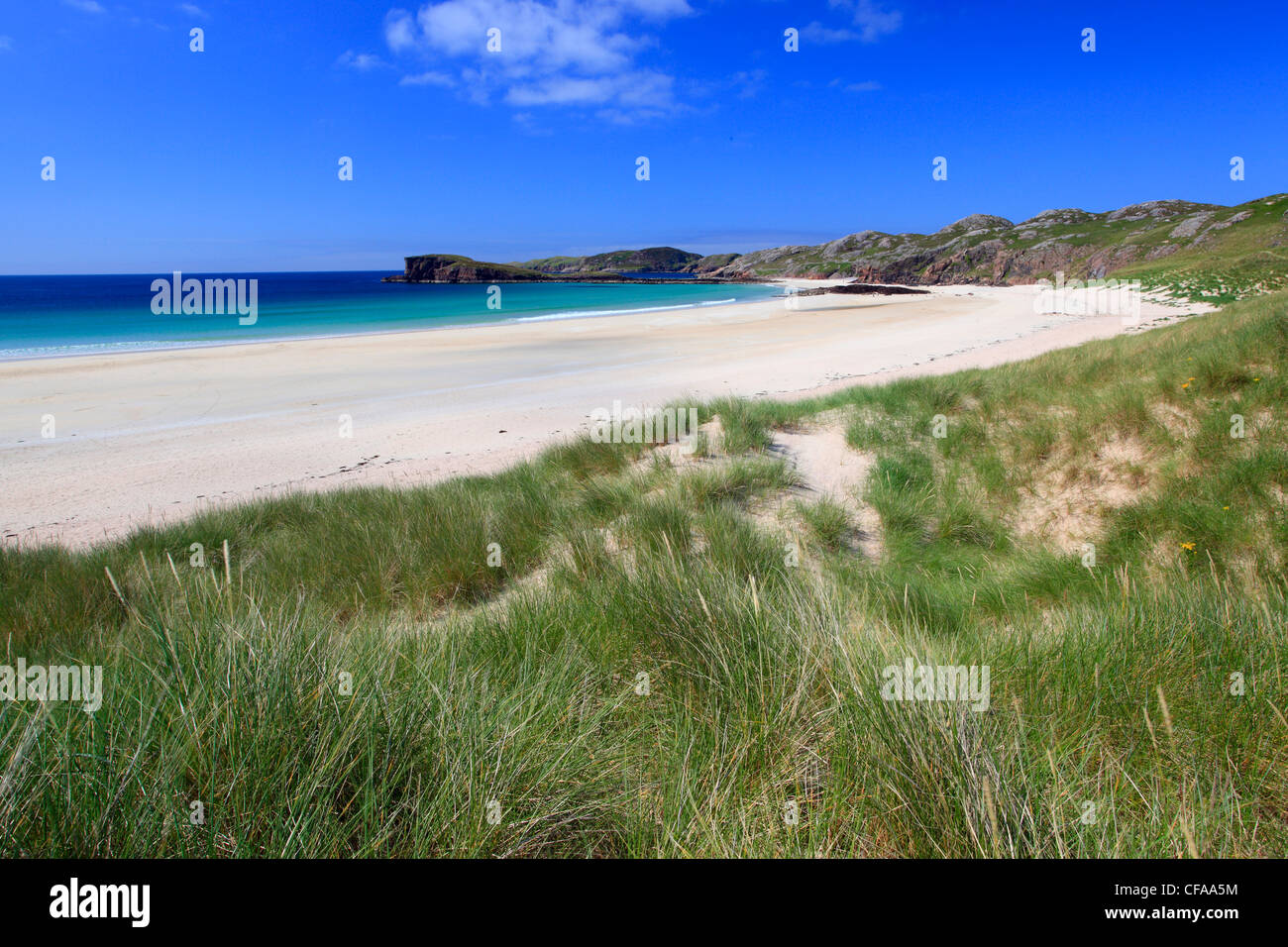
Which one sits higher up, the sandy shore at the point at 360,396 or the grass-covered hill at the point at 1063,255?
the grass-covered hill at the point at 1063,255

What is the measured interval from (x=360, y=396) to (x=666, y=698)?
14622 mm

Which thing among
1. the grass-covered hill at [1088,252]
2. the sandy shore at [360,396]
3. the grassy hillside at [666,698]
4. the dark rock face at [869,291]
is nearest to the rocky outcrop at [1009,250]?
the grass-covered hill at [1088,252]

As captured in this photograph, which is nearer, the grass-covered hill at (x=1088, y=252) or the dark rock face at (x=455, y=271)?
the grass-covered hill at (x=1088, y=252)

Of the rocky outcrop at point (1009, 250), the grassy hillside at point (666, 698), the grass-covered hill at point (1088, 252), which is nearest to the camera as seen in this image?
the grassy hillside at point (666, 698)

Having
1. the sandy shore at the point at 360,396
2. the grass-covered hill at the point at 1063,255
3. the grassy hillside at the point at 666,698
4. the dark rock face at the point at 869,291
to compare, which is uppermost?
the grass-covered hill at the point at 1063,255

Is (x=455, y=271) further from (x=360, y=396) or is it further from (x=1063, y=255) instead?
(x=360, y=396)

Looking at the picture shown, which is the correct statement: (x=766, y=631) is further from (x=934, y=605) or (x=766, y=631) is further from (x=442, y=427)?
(x=442, y=427)

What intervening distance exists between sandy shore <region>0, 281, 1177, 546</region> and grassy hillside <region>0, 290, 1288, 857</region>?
3589 mm

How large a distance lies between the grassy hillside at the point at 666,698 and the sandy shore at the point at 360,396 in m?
3.59

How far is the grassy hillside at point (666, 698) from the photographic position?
168cm

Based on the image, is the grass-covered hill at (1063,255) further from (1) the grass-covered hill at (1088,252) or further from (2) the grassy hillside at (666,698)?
(2) the grassy hillside at (666,698)

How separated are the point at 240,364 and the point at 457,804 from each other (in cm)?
2334

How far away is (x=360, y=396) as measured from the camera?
15.1 metres
